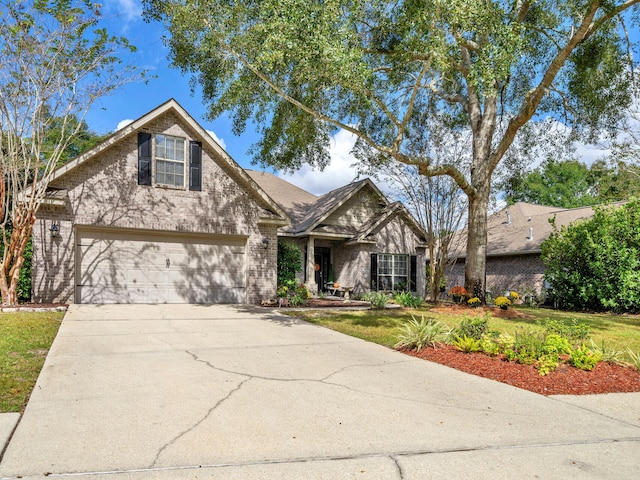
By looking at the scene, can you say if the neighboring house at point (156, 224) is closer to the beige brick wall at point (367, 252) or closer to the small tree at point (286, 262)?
the small tree at point (286, 262)

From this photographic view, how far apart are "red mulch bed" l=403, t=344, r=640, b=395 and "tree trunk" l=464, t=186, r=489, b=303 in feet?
25.2

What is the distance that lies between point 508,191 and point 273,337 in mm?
13963

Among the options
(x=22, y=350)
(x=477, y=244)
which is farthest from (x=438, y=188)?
(x=22, y=350)

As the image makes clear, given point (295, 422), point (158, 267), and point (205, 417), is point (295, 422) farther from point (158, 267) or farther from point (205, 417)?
point (158, 267)

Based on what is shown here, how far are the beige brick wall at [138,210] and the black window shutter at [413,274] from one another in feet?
27.1

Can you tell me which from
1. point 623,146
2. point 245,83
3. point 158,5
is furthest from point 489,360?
point 623,146

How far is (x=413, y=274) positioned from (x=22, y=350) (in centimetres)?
1721

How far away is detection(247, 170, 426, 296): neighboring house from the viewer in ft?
66.4

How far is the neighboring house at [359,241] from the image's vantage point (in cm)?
2023

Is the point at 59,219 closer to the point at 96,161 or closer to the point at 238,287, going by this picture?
the point at 96,161

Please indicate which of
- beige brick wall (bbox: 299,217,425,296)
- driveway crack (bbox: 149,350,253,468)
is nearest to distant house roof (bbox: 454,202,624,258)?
beige brick wall (bbox: 299,217,425,296)

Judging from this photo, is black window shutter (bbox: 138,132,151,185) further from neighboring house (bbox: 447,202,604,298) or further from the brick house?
neighboring house (bbox: 447,202,604,298)

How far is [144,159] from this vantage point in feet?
46.0

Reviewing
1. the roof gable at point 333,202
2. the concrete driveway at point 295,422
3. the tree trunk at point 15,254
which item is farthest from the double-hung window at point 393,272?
the tree trunk at point 15,254
